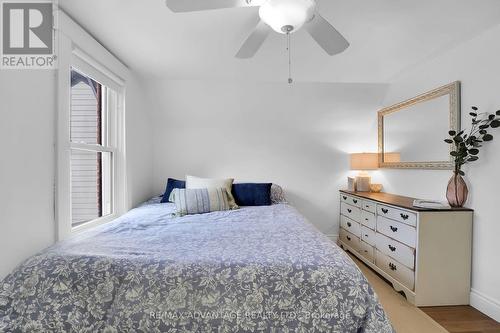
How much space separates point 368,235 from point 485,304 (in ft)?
3.52

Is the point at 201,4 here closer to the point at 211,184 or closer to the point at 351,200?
the point at 211,184

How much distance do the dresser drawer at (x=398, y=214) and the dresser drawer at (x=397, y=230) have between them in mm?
39

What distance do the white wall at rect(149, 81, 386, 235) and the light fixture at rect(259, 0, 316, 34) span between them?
2039mm

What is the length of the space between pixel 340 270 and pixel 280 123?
2.61 meters

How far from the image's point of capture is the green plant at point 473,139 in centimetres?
204

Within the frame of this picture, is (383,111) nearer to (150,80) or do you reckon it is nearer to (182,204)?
(182,204)

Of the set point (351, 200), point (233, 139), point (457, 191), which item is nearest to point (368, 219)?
point (351, 200)

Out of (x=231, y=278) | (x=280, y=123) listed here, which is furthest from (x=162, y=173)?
(x=231, y=278)

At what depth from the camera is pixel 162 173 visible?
3.65 metres

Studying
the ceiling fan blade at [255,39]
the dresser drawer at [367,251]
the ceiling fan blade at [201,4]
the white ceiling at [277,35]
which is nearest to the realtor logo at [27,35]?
the white ceiling at [277,35]

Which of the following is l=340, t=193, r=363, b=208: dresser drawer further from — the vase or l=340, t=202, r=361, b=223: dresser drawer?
the vase

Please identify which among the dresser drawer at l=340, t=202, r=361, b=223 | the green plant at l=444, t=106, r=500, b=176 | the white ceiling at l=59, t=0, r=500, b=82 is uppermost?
the white ceiling at l=59, t=0, r=500, b=82

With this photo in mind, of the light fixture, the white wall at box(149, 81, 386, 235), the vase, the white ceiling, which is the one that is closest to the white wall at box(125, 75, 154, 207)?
the white wall at box(149, 81, 386, 235)

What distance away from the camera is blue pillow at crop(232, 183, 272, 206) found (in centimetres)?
315
